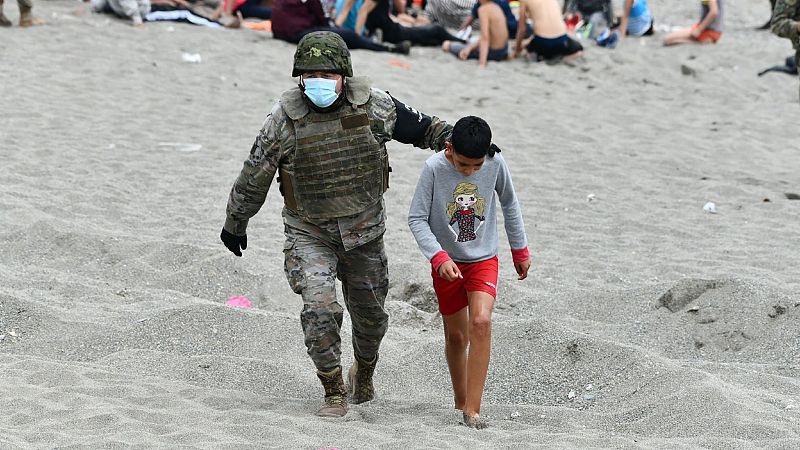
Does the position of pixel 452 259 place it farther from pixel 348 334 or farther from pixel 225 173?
pixel 225 173

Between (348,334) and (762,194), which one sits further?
(762,194)

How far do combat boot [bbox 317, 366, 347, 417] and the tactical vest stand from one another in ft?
2.21

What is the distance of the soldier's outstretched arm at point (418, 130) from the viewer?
4.80m

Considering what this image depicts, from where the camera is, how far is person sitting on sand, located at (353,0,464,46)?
14.6 metres

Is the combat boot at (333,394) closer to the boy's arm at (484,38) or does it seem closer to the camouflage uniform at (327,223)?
the camouflage uniform at (327,223)

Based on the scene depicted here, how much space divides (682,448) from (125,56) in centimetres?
961

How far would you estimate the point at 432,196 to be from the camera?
15.5 ft

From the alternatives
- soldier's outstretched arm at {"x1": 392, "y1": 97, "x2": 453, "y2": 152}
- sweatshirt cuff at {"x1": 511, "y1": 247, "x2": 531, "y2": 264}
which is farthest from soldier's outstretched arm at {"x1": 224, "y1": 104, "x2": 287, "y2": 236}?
sweatshirt cuff at {"x1": 511, "y1": 247, "x2": 531, "y2": 264}

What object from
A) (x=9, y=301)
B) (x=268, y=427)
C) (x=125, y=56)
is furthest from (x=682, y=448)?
(x=125, y=56)

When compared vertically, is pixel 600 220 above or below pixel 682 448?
below

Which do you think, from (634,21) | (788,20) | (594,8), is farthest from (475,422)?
(634,21)

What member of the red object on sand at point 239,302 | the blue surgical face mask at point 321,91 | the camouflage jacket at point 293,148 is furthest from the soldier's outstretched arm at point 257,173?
the red object on sand at point 239,302

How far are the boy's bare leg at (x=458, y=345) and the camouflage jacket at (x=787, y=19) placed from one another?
4948 millimetres

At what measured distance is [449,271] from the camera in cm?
452
